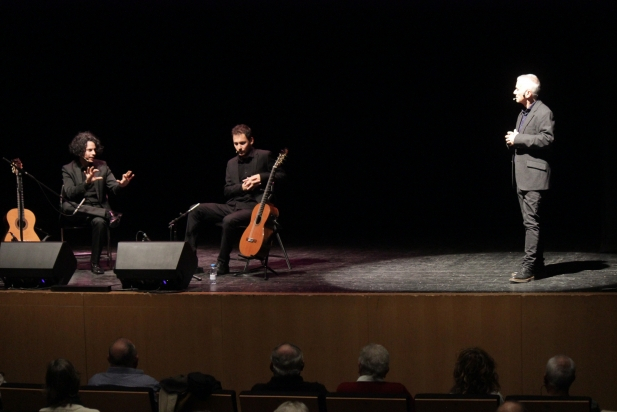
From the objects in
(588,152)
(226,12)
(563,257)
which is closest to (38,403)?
(563,257)

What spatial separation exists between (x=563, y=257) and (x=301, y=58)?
408cm

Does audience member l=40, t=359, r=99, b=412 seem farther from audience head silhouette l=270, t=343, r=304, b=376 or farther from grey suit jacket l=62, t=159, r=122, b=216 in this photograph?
grey suit jacket l=62, t=159, r=122, b=216

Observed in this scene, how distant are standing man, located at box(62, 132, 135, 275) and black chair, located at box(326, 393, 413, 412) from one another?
3.43m

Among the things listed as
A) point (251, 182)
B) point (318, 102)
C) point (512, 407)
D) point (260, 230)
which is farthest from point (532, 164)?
point (318, 102)

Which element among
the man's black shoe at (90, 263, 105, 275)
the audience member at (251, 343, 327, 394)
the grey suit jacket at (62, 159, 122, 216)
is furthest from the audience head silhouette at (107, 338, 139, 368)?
the grey suit jacket at (62, 159, 122, 216)

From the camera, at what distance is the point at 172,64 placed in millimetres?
8766

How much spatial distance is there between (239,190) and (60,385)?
3000 millimetres

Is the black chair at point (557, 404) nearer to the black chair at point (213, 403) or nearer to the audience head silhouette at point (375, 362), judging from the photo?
the audience head silhouette at point (375, 362)

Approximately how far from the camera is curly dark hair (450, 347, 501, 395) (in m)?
3.25

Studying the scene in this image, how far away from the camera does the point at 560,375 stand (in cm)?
323

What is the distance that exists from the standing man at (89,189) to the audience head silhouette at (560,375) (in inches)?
150

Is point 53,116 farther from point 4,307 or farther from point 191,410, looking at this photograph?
point 191,410

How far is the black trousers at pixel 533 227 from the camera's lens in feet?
16.2

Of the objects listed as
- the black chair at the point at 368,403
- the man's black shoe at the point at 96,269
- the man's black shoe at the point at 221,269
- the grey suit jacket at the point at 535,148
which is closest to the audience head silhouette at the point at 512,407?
the black chair at the point at 368,403
